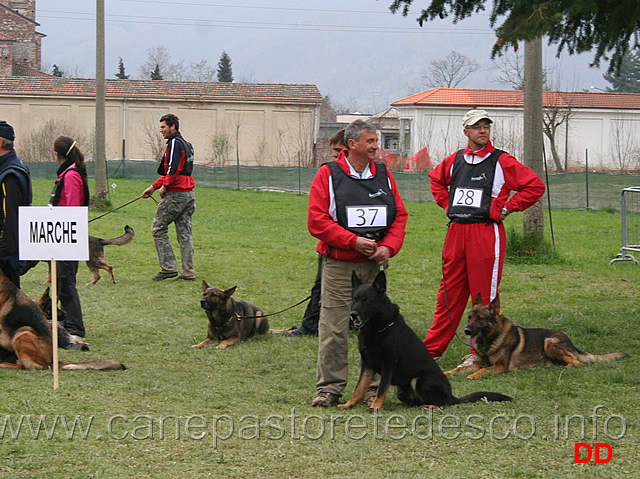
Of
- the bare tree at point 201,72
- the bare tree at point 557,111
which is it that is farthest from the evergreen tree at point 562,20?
the bare tree at point 201,72

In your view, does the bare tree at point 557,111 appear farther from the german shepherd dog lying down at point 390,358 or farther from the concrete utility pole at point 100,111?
the german shepherd dog lying down at point 390,358

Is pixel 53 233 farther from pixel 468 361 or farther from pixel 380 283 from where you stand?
pixel 468 361

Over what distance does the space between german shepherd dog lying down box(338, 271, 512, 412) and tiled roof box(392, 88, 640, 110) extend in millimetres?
50015

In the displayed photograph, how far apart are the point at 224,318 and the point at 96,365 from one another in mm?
1809

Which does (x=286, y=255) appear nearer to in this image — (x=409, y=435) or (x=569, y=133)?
(x=409, y=435)

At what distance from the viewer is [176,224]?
12.1 meters

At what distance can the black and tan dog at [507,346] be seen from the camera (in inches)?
269

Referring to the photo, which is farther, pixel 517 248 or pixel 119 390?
pixel 517 248

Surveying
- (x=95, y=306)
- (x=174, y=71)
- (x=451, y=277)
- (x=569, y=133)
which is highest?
(x=174, y=71)

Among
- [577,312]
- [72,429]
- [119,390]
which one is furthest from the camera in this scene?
[577,312]

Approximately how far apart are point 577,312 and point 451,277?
327cm

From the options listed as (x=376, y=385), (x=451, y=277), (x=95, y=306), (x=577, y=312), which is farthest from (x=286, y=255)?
(x=376, y=385)

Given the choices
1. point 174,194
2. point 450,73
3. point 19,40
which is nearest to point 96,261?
point 174,194

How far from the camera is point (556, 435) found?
4.88 metres
